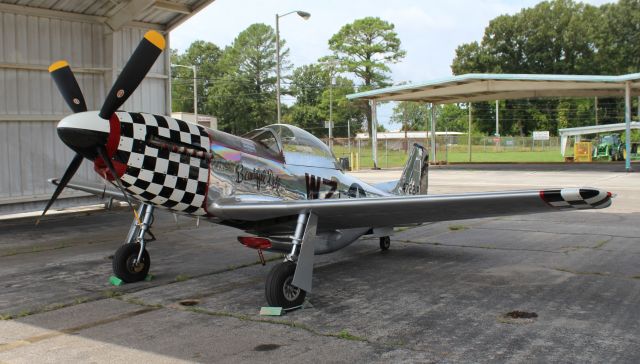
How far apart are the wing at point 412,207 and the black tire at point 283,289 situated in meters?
0.62

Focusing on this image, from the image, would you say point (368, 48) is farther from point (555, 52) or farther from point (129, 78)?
point (129, 78)

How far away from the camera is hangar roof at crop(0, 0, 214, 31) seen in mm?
12133

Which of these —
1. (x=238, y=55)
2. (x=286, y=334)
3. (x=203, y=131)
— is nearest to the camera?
(x=286, y=334)

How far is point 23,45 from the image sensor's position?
12.2 meters

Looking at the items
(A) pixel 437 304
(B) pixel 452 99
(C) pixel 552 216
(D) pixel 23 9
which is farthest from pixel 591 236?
(B) pixel 452 99

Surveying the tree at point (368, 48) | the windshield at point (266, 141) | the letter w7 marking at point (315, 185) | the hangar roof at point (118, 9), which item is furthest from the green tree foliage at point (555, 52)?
the windshield at point (266, 141)

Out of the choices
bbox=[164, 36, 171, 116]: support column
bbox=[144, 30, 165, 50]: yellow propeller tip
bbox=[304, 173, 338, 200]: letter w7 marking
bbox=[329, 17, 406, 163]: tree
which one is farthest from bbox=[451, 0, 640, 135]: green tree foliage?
bbox=[144, 30, 165, 50]: yellow propeller tip

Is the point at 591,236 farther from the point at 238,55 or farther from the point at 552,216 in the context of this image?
the point at 238,55

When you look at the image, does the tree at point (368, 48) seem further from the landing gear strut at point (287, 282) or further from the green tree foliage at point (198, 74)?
the landing gear strut at point (287, 282)

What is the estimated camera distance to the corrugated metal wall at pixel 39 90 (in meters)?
12.0

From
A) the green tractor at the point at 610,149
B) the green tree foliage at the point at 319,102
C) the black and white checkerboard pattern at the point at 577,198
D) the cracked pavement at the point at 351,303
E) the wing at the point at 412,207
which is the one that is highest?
the green tree foliage at the point at 319,102

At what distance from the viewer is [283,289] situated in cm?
521

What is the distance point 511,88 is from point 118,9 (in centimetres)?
2305

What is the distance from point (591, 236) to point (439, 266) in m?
3.74
